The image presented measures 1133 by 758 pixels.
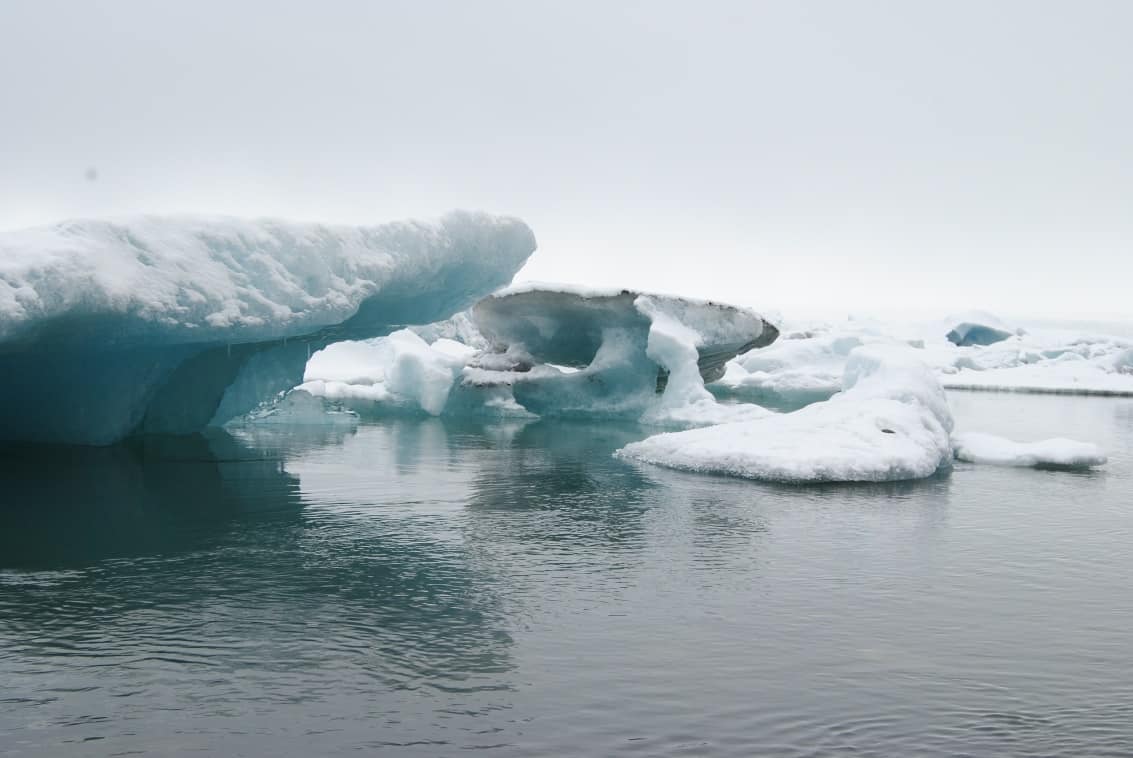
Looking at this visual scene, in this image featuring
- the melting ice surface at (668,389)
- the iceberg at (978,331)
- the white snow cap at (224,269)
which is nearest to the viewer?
the white snow cap at (224,269)

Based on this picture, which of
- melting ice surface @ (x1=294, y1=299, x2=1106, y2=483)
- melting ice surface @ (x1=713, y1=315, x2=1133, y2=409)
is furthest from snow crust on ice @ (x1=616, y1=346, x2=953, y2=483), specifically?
melting ice surface @ (x1=713, y1=315, x2=1133, y2=409)

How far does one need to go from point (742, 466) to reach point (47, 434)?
34.1 feet

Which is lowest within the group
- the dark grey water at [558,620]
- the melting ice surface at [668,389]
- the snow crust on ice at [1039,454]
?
the dark grey water at [558,620]

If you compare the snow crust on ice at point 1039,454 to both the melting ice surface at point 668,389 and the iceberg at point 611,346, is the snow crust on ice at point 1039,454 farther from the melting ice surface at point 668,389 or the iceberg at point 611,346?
the iceberg at point 611,346

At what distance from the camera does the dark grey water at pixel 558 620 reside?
4.51m

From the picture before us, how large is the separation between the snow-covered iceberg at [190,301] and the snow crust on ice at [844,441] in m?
4.40

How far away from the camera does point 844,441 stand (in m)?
13.2

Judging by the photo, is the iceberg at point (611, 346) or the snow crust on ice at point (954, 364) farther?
the snow crust on ice at point (954, 364)

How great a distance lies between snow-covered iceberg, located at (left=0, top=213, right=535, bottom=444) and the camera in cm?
1125

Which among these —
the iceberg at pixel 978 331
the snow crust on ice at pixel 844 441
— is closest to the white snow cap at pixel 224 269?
the snow crust on ice at pixel 844 441

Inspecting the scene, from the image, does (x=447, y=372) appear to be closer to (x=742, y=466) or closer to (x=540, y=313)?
(x=540, y=313)

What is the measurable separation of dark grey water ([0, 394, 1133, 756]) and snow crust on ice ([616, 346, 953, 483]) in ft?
2.63

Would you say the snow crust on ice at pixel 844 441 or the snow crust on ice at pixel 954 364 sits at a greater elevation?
the snow crust on ice at pixel 954 364

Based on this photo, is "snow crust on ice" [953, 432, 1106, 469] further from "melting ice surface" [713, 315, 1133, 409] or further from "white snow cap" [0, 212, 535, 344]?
"melting ice surface" [713, 315, 1133, 409]
